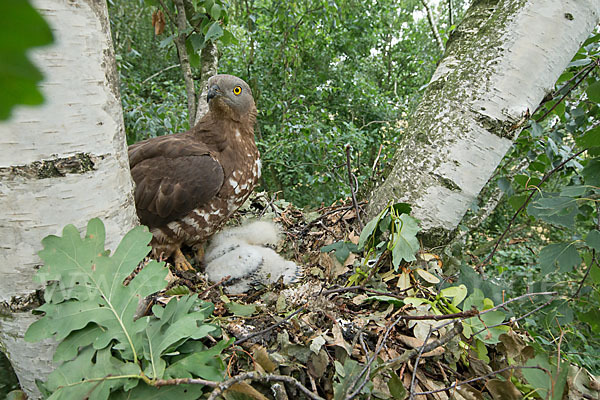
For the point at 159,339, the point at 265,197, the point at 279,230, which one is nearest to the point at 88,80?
the point at 159,339

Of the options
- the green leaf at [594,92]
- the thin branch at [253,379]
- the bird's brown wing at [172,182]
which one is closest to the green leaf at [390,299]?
the thin branch at [253,379]

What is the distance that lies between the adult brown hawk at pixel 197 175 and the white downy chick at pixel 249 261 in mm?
141

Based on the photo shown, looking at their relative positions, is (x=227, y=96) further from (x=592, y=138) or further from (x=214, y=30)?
(x=592, y=138)

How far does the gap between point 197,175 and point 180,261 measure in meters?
0.52

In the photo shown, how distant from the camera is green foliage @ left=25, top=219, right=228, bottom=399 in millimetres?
745

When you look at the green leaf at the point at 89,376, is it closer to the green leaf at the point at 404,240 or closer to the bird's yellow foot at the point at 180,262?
the green leaf at the point at 404,240

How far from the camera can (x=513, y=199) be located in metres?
1.56

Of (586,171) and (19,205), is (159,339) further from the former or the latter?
(586,171)

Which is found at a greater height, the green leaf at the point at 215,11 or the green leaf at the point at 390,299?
the green leaf at the point at 215,11

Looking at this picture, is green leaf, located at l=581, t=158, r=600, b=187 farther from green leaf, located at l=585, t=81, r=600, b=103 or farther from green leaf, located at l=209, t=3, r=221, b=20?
green leaf, located at l=209, t=3, r=221, b=20

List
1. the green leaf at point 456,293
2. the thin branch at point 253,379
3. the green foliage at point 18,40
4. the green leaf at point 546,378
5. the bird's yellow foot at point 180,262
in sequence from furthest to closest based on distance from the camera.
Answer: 1. the bird's yellow foot at point 180,262
2. the green leaf at point 456,293
3. the green leaf at point 546,378
4. the thin branch at point 253,379
5. the green foliage at point 18,40

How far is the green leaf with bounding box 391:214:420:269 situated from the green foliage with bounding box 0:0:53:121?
3.78ft

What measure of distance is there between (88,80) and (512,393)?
1.22m

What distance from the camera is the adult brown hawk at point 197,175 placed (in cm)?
190
